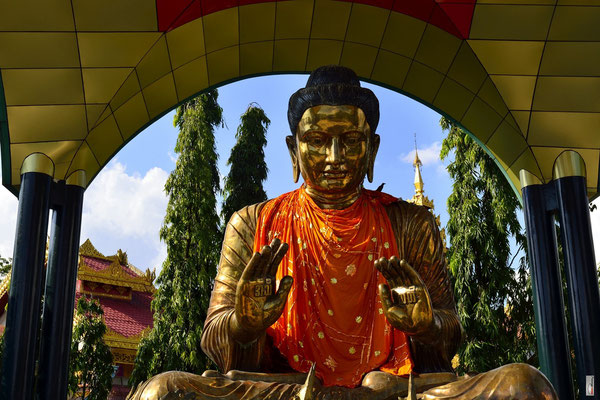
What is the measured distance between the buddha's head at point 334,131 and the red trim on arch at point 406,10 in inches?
57.4

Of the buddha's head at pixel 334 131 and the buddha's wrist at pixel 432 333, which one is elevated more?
the buddha's head at pixel 334 131

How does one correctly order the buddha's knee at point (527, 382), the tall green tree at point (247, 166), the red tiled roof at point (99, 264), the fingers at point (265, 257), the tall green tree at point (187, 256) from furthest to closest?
the red tiled roof at point (99, 264)
the tall green tree at point (247, 166)
the tall green tree at point (187, 256)
the fingers at point (265, 257)
the buddha's knee at point (527, 382)

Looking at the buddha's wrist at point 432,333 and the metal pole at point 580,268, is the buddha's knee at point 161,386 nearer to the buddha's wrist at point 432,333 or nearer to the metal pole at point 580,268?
the buddha's wrist at point 432,333

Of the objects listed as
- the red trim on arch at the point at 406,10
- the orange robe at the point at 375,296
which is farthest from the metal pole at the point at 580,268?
the orange robe at the point at 375,296

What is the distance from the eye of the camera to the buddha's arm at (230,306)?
3332mm

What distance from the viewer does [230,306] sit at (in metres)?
3.53

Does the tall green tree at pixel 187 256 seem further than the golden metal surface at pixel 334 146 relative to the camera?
Yes

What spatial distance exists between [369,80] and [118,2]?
79.8 inches

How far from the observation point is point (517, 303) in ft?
27.2

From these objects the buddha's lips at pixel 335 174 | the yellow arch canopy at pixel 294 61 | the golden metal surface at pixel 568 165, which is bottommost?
the buddha's lips at pixel 335 174

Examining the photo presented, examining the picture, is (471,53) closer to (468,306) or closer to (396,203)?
(396,203)

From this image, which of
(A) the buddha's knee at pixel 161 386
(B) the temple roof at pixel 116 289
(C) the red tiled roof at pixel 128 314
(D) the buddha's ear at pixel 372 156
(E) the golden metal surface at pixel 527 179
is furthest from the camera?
(B) the temple roof at pixel 116 289

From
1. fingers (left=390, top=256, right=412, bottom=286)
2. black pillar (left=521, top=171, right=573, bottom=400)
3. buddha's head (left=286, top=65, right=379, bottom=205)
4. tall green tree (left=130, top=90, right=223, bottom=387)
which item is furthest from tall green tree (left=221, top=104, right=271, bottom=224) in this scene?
fingers (left=390, top=256, right=412, bottom=286)

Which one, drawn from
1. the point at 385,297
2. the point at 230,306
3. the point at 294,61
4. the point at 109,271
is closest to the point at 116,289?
the point at 109,271
